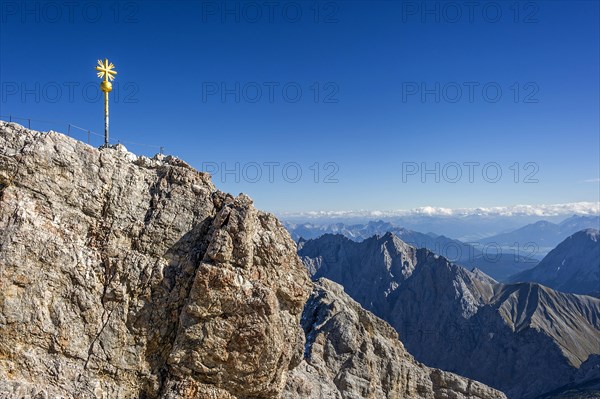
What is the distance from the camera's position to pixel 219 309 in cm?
2909

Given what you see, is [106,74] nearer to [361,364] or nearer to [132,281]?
[132,281]

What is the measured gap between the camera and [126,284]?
28.5 m

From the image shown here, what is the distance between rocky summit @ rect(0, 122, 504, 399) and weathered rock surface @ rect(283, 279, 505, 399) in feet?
99.2

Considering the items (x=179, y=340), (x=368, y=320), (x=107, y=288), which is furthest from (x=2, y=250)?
(x=368, y=320)

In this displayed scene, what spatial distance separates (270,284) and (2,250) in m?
18.9

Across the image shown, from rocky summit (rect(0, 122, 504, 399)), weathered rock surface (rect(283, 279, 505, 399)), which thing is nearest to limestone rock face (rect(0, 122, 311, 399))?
rocky summit (rect(0, 122, 504, 399))

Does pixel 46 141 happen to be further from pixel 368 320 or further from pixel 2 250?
pixel 368 320

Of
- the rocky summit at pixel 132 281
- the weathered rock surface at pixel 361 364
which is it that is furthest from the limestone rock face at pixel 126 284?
the weathered rock surface at pixel 361 364

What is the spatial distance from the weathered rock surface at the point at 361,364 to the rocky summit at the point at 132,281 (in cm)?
3025

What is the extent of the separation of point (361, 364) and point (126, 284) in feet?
170

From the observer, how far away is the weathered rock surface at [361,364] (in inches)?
2494

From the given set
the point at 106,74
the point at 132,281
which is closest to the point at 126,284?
the point at 132,281

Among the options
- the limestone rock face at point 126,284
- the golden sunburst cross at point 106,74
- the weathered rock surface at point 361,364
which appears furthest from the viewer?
the weathered rock surface at point 361,364

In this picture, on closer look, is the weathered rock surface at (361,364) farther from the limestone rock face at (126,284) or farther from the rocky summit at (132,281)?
the limestone rock face at (126,284)
